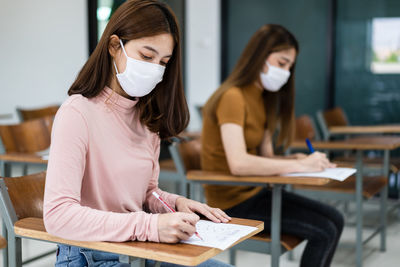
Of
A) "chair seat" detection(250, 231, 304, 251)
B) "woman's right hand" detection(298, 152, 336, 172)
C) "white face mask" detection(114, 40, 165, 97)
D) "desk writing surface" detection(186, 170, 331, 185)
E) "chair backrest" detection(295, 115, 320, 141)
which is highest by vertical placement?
"white face mask" detection(114, 40, 165, 97)

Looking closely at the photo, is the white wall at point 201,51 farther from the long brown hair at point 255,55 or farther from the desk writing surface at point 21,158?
the long brown hair at point 255,55

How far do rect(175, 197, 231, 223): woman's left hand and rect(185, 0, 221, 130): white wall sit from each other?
13.1 ft

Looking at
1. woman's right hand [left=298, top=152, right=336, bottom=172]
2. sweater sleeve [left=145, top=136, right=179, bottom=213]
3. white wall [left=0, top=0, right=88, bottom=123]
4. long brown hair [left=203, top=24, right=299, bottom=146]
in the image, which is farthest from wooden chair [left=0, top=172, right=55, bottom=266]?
white wall [left=0, top=0, right=88, bottom=123]

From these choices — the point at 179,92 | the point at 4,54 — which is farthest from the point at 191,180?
the point at 4,54

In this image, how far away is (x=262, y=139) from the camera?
8.19ft

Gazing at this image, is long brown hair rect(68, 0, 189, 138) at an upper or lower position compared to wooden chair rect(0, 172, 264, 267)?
upper

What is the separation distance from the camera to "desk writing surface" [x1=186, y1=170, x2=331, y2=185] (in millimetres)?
1926

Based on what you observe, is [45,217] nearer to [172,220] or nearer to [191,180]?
[172,220]

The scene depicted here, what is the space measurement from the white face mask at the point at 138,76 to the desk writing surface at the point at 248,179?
71 cm

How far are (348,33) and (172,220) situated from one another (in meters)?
4.17

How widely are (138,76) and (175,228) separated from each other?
17.3 inches

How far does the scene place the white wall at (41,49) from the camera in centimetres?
419

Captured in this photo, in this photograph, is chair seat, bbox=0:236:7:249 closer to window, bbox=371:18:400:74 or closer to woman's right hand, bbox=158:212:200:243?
woman's right hand, bbox=158:212:200:243

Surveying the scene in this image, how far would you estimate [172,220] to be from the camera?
1150 millimetres
